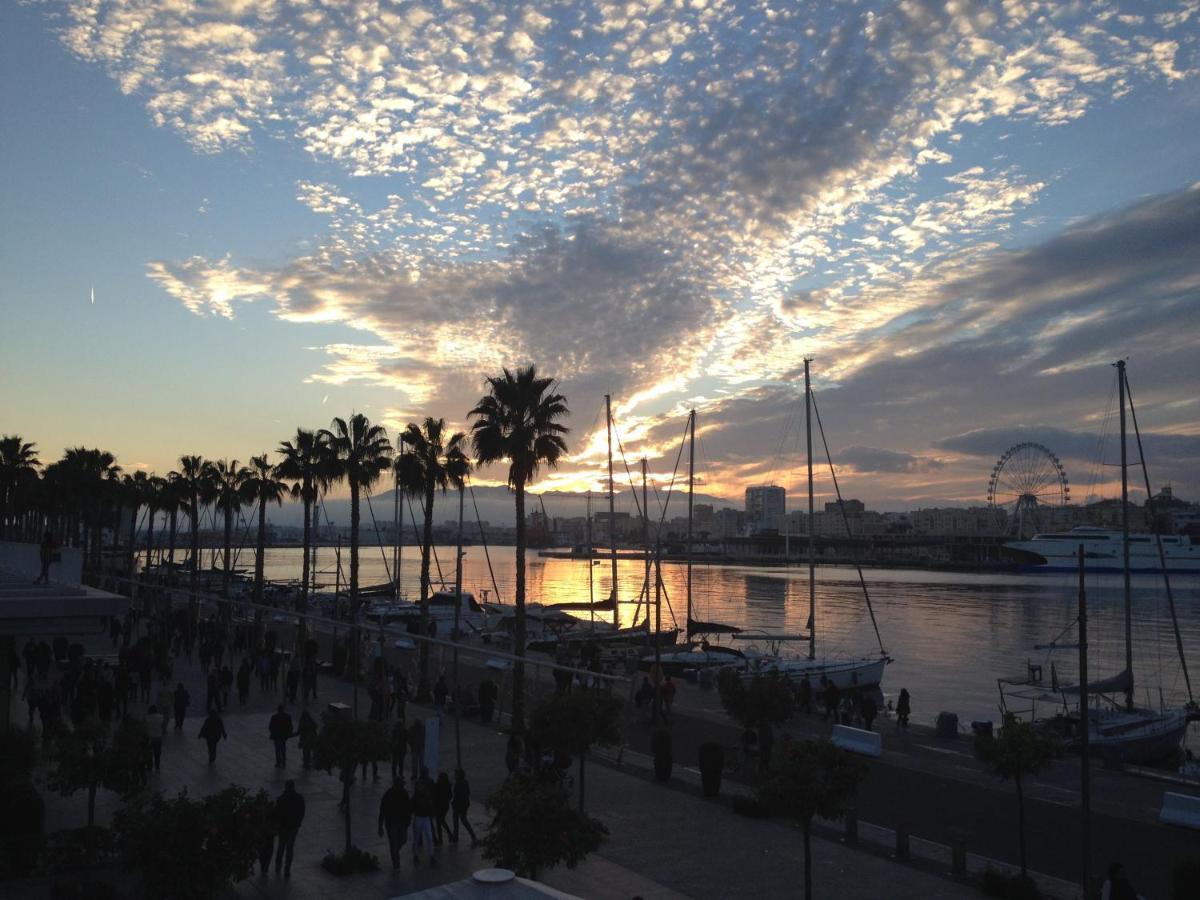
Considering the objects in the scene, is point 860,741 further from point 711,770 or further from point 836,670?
point 836,670

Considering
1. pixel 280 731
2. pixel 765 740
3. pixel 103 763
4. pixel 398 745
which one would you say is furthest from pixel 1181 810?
pixel 103 763

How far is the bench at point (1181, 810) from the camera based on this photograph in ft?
54.8

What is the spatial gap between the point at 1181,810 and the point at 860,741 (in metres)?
7.16

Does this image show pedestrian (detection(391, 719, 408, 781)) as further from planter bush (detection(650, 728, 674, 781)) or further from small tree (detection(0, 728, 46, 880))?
planter bush (detection(650, 728, 674, 781))

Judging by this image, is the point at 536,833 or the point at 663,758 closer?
the point at 536,833

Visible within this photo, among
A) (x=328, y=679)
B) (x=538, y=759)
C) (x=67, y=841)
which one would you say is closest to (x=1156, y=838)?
(x=538, y=759)

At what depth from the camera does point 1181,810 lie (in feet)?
55.4

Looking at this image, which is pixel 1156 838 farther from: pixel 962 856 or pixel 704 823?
pixel 704 823

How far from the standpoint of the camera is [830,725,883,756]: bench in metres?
22.3

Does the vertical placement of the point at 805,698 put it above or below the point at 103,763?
below

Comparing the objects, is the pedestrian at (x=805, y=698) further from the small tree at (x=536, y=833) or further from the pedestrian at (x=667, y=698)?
the small tree at (x=536, y=833)

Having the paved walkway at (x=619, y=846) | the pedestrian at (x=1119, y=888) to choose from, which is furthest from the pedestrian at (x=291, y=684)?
the pedestrian at (x=1119, y=888)

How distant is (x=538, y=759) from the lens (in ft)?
57.3

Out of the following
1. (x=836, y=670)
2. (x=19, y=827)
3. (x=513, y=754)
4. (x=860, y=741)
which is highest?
(x=19, y=827)
